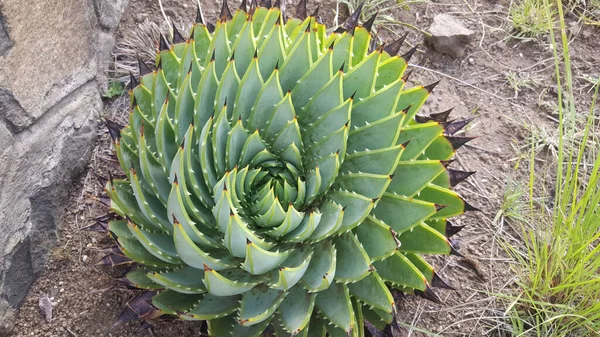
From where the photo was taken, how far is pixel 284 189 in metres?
1.54

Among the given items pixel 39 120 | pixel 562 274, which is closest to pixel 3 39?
pixel 39 120

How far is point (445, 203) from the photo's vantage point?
1.62m

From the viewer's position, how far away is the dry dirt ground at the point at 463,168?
6.53 ft

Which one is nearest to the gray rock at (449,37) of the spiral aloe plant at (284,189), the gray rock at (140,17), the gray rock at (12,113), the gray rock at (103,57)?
the spiral aloe plant at (284,189)

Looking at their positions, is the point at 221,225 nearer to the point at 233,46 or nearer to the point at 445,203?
the point at 233,46

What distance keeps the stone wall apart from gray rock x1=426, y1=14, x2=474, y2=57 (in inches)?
62.5

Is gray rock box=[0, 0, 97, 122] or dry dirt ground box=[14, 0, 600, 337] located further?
dry dirt ground box=[14, 0, 600, 337]

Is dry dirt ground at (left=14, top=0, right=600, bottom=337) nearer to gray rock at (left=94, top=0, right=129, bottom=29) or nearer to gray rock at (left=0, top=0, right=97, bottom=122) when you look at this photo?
gray rock at (left=94, top=0, right=129, bottom=29)

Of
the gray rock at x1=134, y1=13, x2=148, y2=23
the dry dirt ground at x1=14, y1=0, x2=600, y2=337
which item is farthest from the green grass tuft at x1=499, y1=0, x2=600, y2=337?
the gray rock at x1=134, y1=13, x2=148, y2=23

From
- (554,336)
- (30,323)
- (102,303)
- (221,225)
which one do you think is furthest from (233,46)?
(554,336)

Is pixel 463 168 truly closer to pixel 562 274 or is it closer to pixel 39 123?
pixel 562 274

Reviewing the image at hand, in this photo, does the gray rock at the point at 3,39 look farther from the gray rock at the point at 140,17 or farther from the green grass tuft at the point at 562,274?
the green grass tuft at the point at 562,274

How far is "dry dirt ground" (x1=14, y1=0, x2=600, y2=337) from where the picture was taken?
1989 mm

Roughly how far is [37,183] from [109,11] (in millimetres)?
821
